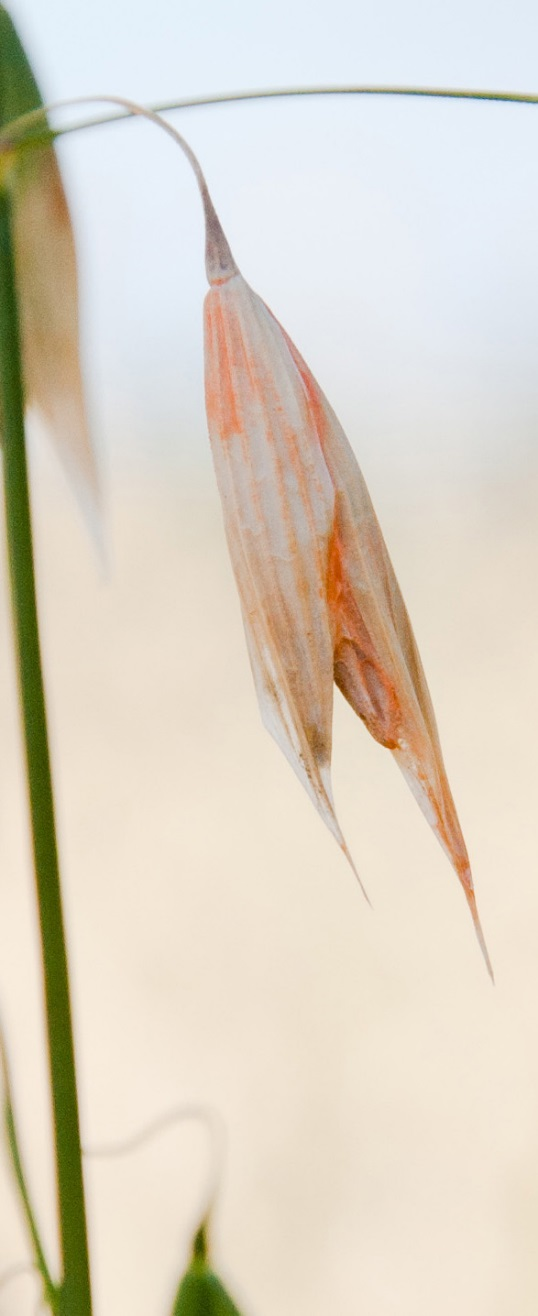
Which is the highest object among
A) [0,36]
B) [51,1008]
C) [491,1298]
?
[0,36]

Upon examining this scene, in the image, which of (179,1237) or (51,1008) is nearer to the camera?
(51,1008)

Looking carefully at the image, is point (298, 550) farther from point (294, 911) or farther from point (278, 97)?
point (294, 911)

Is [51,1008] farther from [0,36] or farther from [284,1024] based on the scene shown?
[284,1024]

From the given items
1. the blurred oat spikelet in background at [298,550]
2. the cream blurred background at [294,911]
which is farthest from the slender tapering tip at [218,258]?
the cream blurred background at [294,911]

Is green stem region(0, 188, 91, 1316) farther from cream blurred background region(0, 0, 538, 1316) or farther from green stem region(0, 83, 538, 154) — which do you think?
cream blurred background region(0, 0, 538, 1316)

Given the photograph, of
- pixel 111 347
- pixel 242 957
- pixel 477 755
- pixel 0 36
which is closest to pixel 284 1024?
pixel 242 957

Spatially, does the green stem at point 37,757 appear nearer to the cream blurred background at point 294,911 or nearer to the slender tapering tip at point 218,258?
the slender tapering tip at point 218,258

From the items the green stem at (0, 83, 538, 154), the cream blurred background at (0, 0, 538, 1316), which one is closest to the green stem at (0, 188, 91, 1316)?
the green stem at (0, 83, 538, 154)
